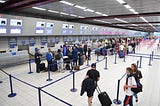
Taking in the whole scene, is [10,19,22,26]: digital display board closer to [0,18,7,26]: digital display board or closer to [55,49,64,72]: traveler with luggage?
[0,18,7,26]: digital display board

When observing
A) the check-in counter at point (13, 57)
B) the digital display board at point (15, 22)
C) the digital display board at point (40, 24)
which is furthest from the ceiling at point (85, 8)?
the check-in counter at point (13, 57)

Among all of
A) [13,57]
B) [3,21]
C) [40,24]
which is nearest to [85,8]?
[40,24]

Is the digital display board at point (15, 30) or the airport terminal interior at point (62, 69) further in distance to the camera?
the digital display board at point (15, 30)

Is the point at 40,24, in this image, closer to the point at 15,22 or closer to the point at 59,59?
the point at 15,22

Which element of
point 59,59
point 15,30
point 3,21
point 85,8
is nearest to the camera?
point 59,59

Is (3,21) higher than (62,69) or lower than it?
higher

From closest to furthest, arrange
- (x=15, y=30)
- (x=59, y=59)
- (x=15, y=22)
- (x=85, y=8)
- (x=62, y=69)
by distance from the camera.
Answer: (x=59, y=59) → (x=62, y=69) → (x=15, y=22) → (x=15, y=30) → (x=85, y=8)

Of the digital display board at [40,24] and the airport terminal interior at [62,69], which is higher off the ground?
the digital display board at [40,24]

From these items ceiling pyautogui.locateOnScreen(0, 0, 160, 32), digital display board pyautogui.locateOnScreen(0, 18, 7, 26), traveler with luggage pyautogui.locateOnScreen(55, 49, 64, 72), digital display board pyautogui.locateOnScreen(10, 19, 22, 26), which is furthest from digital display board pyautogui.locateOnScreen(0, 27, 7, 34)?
Answer: traveler with luggage pyautogui.locateOnScreen(55, 49, 64, 72)

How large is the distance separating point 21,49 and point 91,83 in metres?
8.85

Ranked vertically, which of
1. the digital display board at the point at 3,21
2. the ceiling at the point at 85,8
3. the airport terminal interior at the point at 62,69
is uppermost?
the ceiling at the point at 85,8

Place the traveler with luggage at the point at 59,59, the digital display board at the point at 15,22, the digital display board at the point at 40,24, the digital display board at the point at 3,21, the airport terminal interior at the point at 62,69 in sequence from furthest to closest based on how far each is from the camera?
the digital display board at the point at 40,24 → the digital display board at the point at 15,22 → the digital display board at the point at 3,21 → the traveler with luggage at the point at 59,59 → the airport terminal interior at the point at 62,69

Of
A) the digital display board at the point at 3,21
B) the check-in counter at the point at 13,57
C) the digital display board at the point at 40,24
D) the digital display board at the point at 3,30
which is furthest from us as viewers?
the digital display board at the point at 40,24

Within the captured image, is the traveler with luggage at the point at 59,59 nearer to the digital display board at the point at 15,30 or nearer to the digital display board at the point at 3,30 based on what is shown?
the digital display board at the point at 15,30
